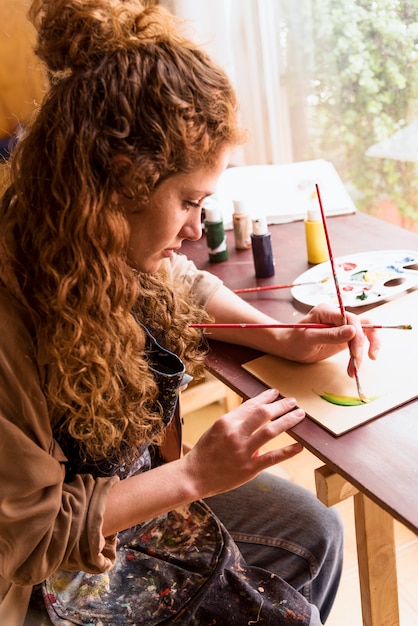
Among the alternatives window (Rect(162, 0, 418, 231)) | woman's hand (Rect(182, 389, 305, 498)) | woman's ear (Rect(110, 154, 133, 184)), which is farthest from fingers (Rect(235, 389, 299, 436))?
window (Rect(162, 0, 418, 231))

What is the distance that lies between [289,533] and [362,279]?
1.63 feet

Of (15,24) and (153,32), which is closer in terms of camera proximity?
(153,32)

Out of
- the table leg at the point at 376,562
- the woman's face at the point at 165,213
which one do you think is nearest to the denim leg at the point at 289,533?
the table leg at the point at 376,562

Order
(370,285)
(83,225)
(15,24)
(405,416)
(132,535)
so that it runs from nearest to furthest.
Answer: (83,225) < (405,416) < (132,535) < (370,285) < (15,24)

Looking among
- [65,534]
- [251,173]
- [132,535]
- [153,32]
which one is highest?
[153,32]

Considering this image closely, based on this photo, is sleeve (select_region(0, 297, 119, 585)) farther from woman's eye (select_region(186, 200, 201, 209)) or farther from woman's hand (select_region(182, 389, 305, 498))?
woman's eye (select_region(186, 200, 201, 209))

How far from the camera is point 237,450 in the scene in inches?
35.7

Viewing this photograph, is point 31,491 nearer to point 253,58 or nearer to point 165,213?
point 165,213

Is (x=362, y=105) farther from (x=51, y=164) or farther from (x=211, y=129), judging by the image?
(x=51, y=164)

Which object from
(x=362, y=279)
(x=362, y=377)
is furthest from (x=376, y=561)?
(x=362, y=279)

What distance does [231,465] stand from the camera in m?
0.91

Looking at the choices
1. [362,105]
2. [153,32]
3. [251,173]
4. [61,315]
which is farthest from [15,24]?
[61,315]

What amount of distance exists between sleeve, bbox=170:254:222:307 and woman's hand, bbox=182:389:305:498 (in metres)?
0.35

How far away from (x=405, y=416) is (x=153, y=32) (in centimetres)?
60
